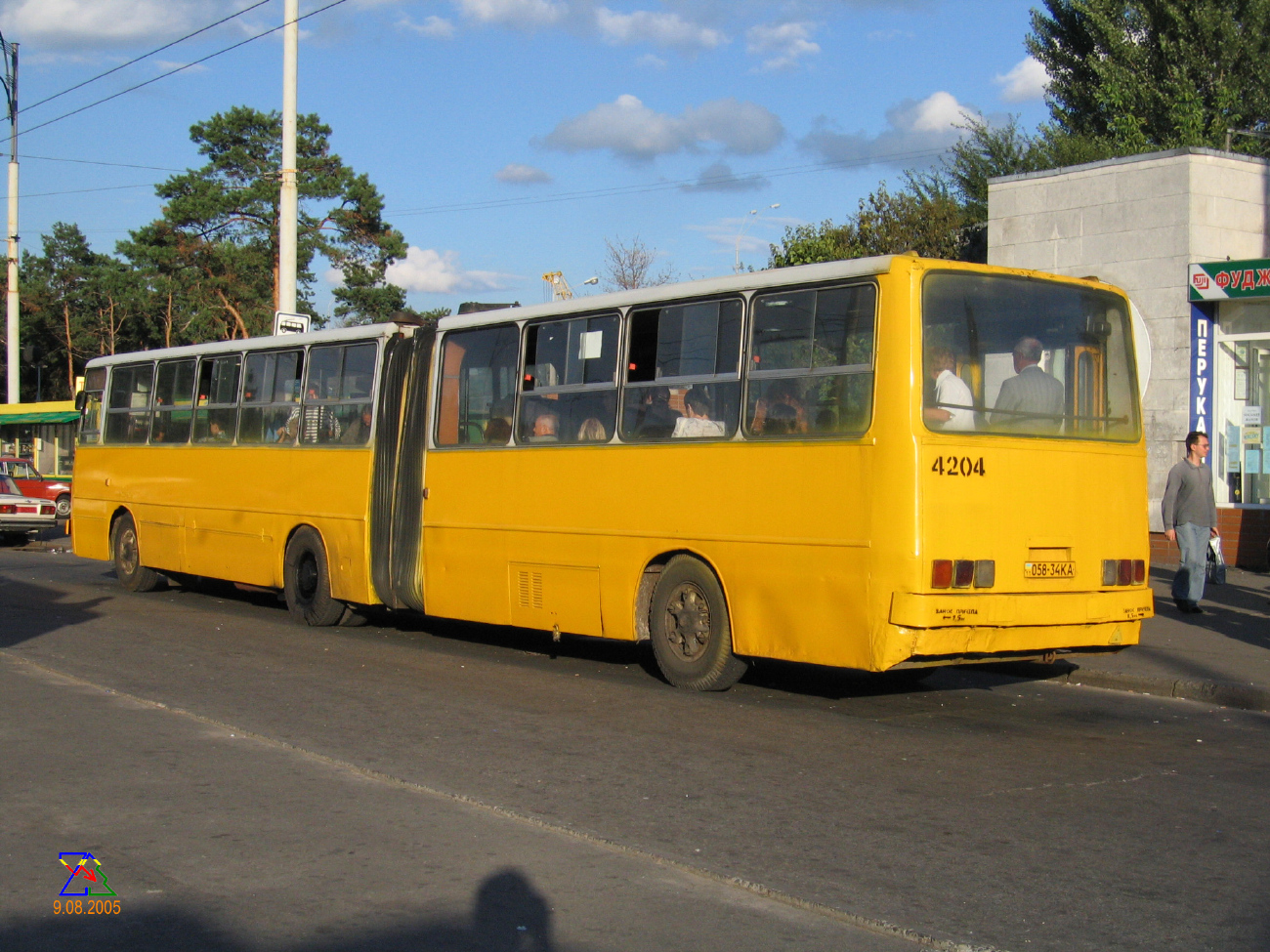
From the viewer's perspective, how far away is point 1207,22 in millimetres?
40938

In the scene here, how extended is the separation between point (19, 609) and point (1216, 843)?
1332 centimetres

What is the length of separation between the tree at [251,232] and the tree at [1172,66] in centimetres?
2638

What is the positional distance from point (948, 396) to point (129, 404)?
12.9 m

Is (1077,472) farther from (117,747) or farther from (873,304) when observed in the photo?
(117,747)

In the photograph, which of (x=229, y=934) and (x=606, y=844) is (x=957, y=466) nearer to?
(x=606, y=844)

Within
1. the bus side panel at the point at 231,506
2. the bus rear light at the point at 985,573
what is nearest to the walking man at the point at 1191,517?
the bus rear light at the point at 985,573

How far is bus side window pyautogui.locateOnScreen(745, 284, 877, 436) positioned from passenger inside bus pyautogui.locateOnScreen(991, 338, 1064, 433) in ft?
3.21

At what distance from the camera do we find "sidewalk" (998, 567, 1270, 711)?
10250 mm

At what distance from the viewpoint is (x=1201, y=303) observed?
19.3m

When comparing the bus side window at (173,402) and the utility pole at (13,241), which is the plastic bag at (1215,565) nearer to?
the bus side window at (173,402)

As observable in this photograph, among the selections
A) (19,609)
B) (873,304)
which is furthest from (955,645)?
(19,609)

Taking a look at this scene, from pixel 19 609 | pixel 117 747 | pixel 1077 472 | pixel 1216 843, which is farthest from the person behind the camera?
pixel 19 609

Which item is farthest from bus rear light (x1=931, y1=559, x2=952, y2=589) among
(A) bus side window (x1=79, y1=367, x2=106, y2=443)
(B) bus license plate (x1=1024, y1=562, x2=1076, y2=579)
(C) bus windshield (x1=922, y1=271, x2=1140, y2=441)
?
(A) bus side window (x1=79, y1=367, x2=106, y2=443)

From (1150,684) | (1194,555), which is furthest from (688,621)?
(1194,555)
